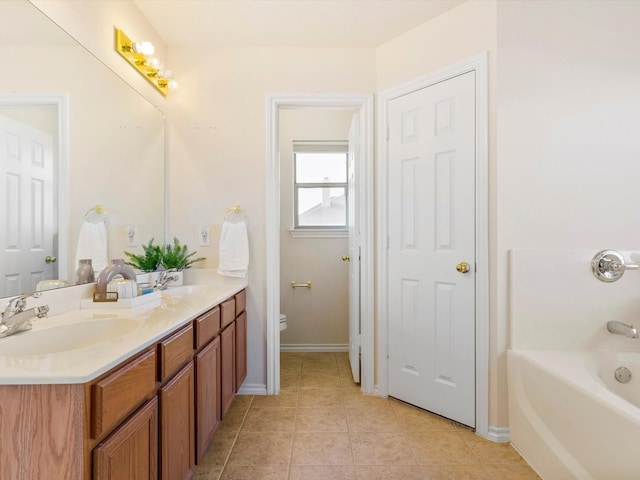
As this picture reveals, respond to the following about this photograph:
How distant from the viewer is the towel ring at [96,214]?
59.0 inches

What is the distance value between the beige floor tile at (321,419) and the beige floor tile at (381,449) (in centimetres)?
13

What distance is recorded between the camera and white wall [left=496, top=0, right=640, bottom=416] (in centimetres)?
173

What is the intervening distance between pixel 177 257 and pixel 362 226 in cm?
129

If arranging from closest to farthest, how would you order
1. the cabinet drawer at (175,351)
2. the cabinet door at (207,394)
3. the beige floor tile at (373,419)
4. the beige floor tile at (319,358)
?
the cabinet drawer at (175,351) → the cabinet door at (207,394) → the beige floor tile at (373,419) → the beige floor tile at (319,358)

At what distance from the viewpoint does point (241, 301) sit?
213 cm

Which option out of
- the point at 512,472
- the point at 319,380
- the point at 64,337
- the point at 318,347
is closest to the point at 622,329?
the point at 512,472

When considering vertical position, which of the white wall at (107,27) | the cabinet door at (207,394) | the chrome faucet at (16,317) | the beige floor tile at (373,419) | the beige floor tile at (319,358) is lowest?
the beige floor tile at (319,358)

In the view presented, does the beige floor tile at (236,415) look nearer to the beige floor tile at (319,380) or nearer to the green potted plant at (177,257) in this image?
the beige floor tile at (319,380)

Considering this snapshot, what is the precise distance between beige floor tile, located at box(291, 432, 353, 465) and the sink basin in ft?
3.47

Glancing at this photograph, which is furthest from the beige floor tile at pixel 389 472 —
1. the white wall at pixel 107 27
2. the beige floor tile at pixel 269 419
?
the white wall at pixel 107 27

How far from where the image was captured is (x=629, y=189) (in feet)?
5.66

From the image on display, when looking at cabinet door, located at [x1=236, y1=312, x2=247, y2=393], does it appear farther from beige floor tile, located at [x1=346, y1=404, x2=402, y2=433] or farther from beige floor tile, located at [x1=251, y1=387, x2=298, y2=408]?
beige floor tile, located at [x1=346, y1=404, x2=402, y2=433]

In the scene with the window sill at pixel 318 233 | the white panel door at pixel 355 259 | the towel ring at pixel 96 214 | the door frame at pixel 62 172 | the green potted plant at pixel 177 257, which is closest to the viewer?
the door frame at pixel 62 172

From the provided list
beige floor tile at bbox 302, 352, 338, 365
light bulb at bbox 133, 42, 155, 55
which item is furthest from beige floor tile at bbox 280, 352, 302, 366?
light bulb at bbox 133, 42, 155, 55
